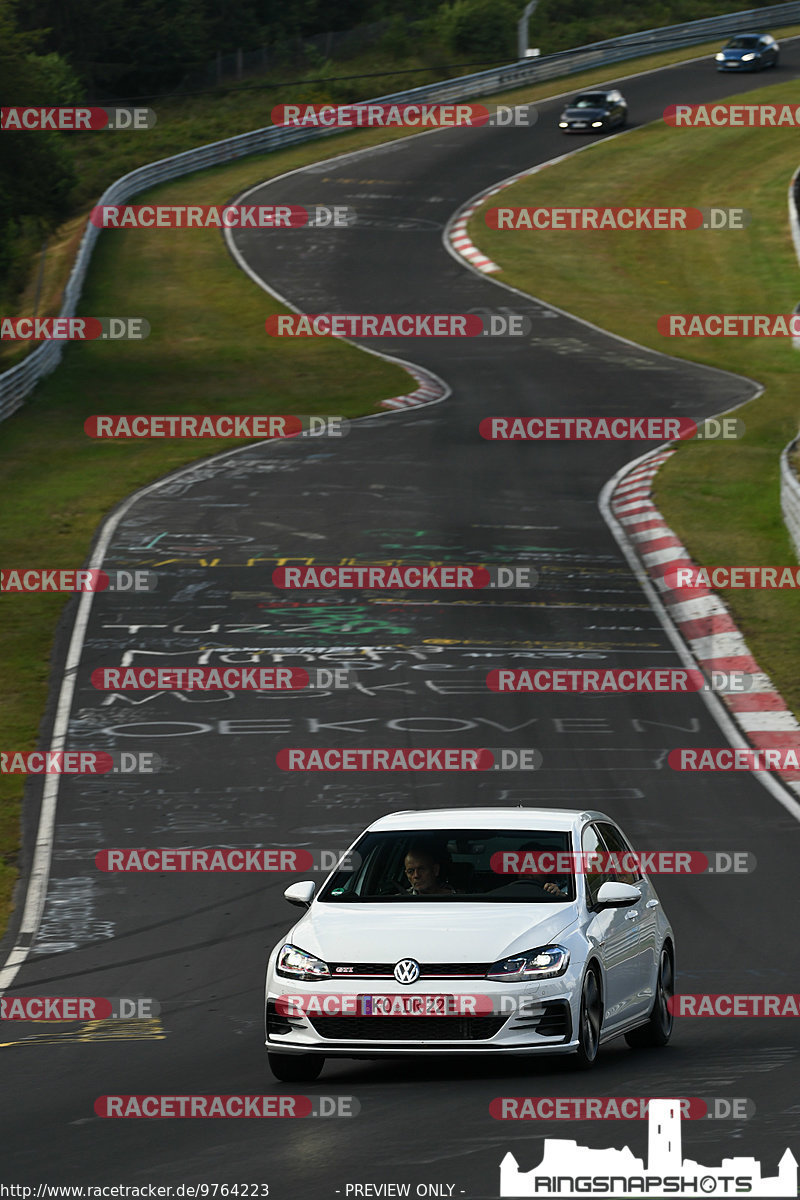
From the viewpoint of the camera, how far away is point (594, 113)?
64.2m

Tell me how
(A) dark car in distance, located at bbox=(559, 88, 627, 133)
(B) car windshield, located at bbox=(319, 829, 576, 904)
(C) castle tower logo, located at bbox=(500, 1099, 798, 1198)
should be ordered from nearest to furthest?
(C) castle tower logo, located at bbox=(500, 1099, 798, 1198) < (B) car windshield, located at bbox=(319, 829, 576, 904) < (A) dark car in distance, located at bbox=(559, 88, 627, 133)

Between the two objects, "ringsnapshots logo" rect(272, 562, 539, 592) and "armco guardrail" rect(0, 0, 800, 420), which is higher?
"armco guardrail" rect(0, 0, 800, 420)

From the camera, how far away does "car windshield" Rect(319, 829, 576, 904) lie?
952 centimetres

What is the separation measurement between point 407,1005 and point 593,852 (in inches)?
69.3

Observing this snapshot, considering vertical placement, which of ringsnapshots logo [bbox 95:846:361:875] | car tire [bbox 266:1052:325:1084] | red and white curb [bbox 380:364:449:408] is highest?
car tire [bbox 266:1052:325:1084]

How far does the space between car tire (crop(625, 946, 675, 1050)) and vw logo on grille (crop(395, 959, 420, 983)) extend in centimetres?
193

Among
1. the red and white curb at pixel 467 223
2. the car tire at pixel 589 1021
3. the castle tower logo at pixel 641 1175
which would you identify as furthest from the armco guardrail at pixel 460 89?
the castle tower logo at pixel 641 1175

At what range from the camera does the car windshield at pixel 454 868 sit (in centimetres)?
952

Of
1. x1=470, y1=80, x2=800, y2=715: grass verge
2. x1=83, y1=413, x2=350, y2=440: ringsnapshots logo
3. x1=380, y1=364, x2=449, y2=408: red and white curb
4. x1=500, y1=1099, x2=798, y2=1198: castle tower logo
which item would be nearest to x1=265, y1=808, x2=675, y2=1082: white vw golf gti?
x1=500, y1=1099, x2=798, y2=1198: castle tower logo

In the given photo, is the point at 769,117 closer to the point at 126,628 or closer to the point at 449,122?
the point at 449,122

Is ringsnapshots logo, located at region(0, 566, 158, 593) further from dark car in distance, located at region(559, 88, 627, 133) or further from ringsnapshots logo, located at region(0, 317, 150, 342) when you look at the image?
dark car in distance, located at region(559, 88, 627, 133)

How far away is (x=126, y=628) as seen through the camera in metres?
23.4

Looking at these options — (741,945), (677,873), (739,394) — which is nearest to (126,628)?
(677,873)

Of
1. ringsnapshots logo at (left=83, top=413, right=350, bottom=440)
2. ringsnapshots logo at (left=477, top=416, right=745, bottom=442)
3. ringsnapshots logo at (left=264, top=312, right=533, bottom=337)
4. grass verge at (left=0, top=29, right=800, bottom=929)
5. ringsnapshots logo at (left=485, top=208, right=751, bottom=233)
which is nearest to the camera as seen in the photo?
grass verge at (left=0, top=29, right=800, bottom=929)
